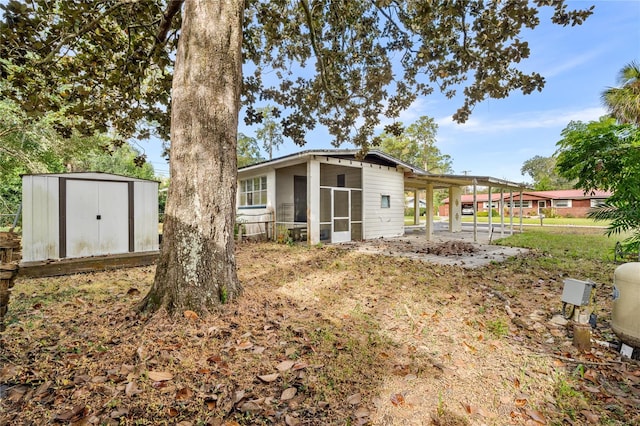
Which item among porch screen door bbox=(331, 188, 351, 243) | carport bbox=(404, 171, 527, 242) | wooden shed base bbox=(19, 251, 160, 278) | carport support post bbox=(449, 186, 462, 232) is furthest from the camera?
carport support post bbox=(449, 186, 462, 232)

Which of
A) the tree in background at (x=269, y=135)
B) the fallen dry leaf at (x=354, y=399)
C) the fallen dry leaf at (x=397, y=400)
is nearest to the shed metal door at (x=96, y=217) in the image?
the fallen dry leaf at (x=354, y=399)

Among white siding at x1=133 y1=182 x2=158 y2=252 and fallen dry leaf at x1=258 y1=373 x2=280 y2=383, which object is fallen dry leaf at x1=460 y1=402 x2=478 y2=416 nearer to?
fallen dry leaf at x1=258 y1=373 x2=280 y2=383

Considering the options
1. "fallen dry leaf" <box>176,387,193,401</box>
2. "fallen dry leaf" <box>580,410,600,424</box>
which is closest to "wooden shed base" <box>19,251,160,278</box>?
"fallen dry leaf" <box>176,387,193,401</box>

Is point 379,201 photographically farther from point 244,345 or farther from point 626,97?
point 626,97

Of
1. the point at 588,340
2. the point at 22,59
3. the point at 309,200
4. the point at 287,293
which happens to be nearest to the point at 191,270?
the point at 287,293

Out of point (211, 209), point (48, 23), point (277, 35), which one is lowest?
point (211, 209)

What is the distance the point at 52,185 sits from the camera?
6.09 m

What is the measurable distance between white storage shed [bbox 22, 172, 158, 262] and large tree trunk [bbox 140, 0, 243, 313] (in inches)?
200

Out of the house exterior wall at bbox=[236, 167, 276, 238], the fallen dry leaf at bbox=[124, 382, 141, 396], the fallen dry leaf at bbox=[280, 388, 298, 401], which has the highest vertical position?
the house exterior wall at bbox=[236, 167, 276, 238]

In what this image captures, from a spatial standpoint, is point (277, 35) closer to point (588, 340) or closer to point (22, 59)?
point (22, 59)

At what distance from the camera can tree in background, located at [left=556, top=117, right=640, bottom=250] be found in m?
4.62

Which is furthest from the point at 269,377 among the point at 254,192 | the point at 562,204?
the point at 562,204

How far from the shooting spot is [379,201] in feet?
43.4

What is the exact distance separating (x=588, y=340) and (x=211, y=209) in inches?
166
